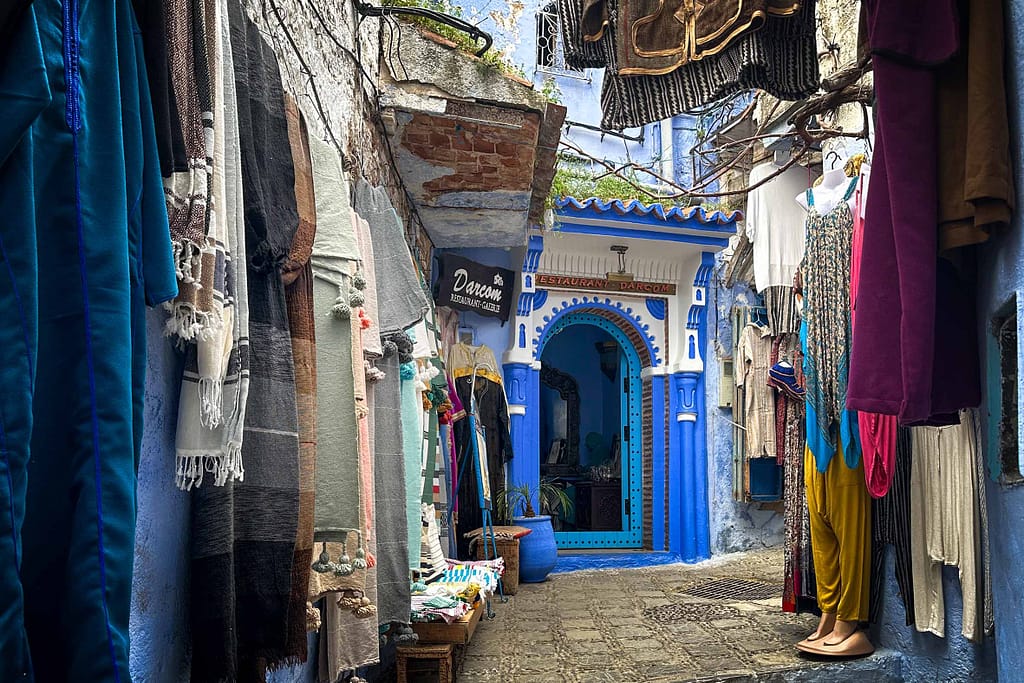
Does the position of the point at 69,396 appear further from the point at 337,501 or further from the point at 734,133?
the point at 734,133

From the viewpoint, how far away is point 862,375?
2768mm

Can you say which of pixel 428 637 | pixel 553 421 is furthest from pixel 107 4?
pixel 553 421

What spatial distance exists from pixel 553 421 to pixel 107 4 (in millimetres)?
12130

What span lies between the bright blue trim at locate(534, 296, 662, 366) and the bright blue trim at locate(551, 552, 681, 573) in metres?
2.26

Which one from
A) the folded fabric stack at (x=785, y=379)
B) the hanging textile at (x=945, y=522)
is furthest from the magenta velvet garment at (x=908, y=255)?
the folded fabric stack at (x=785, y=379)

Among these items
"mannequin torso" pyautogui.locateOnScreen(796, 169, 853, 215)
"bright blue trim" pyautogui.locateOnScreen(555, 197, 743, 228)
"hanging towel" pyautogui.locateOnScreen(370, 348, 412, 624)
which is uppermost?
"bright blue trim" pyautogui.locateOnScreen(555, 197, 743, 228)

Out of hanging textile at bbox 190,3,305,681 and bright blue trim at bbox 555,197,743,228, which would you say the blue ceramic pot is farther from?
hanging textile at bbox 190,3,305,681

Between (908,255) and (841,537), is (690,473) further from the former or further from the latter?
(908,255)

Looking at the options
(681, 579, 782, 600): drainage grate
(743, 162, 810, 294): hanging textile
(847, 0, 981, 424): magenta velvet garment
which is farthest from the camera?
(743, 162, 810, 294): hanging textile

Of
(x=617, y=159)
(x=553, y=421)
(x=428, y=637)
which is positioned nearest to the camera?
(x=428, y=637)

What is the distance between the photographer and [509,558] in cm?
748

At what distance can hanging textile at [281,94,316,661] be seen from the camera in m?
2.09

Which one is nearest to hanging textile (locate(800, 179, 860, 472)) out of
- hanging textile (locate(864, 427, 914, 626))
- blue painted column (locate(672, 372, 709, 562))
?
hanging textile (locate(864, 427, 914, 626))

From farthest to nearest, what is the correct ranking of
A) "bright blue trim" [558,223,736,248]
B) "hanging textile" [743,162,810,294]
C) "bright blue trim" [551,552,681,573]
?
"bright blue trim" [551,552,681,573] < "bright blue trim" [558,223,736,248] < "hanging textile" [743,162,810,294]
